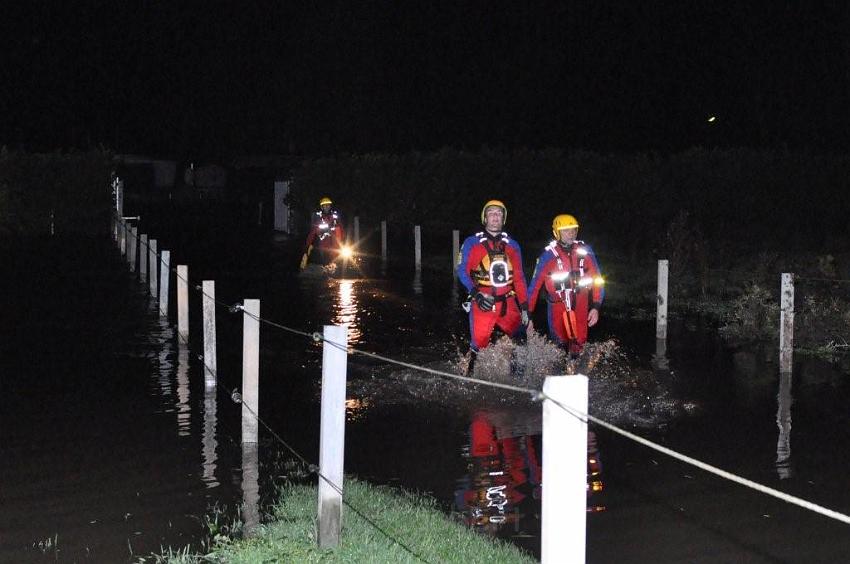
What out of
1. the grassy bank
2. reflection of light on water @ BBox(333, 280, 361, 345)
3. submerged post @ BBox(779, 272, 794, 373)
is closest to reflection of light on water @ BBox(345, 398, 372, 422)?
the grassy bank

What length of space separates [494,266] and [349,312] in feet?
25.1

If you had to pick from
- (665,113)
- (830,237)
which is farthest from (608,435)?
(665,113)

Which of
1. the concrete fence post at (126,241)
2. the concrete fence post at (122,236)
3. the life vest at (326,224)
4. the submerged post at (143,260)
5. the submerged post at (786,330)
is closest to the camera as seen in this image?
the submerged post at (786,330)

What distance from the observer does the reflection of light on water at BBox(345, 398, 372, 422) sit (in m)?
11.5

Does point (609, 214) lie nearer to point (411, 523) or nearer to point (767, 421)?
point (767, 421)

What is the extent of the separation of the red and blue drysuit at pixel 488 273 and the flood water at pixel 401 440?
0.84m

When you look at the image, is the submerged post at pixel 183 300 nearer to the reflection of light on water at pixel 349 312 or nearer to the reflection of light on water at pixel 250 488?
the reflection of light on water at pixel 349 312

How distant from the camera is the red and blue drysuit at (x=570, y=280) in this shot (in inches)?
532

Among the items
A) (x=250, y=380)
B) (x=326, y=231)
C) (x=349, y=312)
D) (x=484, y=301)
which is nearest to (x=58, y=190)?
(x=326, y=231)

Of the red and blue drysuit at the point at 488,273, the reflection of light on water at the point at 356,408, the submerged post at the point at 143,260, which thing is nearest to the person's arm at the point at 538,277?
the red and blue drysuit at the point at 488,273

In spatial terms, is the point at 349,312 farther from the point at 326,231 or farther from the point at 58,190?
the point at 58,190

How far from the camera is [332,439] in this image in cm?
682

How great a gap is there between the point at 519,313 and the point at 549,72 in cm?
5082

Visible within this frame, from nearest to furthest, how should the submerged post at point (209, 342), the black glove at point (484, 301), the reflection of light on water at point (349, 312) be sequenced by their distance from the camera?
the submerged post at point (209, 342) < the black glove at point (484, 301) < the reflection of light on water at point (349, 312)
